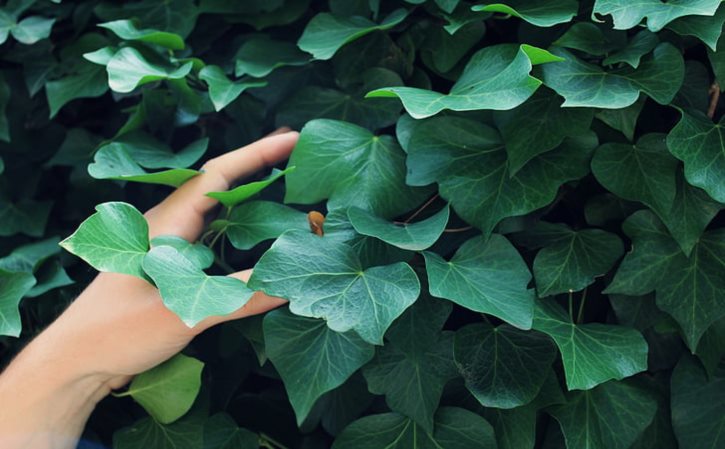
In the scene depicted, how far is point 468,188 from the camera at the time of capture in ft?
2.00

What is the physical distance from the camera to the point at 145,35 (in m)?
0.75

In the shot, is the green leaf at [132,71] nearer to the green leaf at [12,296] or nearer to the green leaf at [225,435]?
the green leaf at [12,296]

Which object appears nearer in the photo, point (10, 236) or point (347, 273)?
point (347, 273)

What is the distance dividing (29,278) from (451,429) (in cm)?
43

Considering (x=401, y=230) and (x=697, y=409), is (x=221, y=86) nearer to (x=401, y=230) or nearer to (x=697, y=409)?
(x=401, y=230)

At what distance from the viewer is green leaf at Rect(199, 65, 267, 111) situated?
72 cm

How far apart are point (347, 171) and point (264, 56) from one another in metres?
0.20

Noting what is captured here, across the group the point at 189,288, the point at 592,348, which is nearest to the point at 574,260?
the point at 592,348

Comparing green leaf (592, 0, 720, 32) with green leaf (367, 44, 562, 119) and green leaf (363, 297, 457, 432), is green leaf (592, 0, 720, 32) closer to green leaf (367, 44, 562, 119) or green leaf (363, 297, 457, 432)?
green leaf (367, 44, 562, 119)

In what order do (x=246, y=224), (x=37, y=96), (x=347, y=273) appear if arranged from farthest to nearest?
1. (x=37, y=96)
2. (x=246, y=224)
3. (x=347, y=273)

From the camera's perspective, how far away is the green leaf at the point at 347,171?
2.12ft

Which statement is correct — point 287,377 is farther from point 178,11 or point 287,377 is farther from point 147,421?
point 178,11

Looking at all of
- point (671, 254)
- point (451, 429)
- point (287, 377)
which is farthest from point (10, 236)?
point (671, 254)

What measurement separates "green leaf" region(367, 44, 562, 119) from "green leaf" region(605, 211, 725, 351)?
157mm
